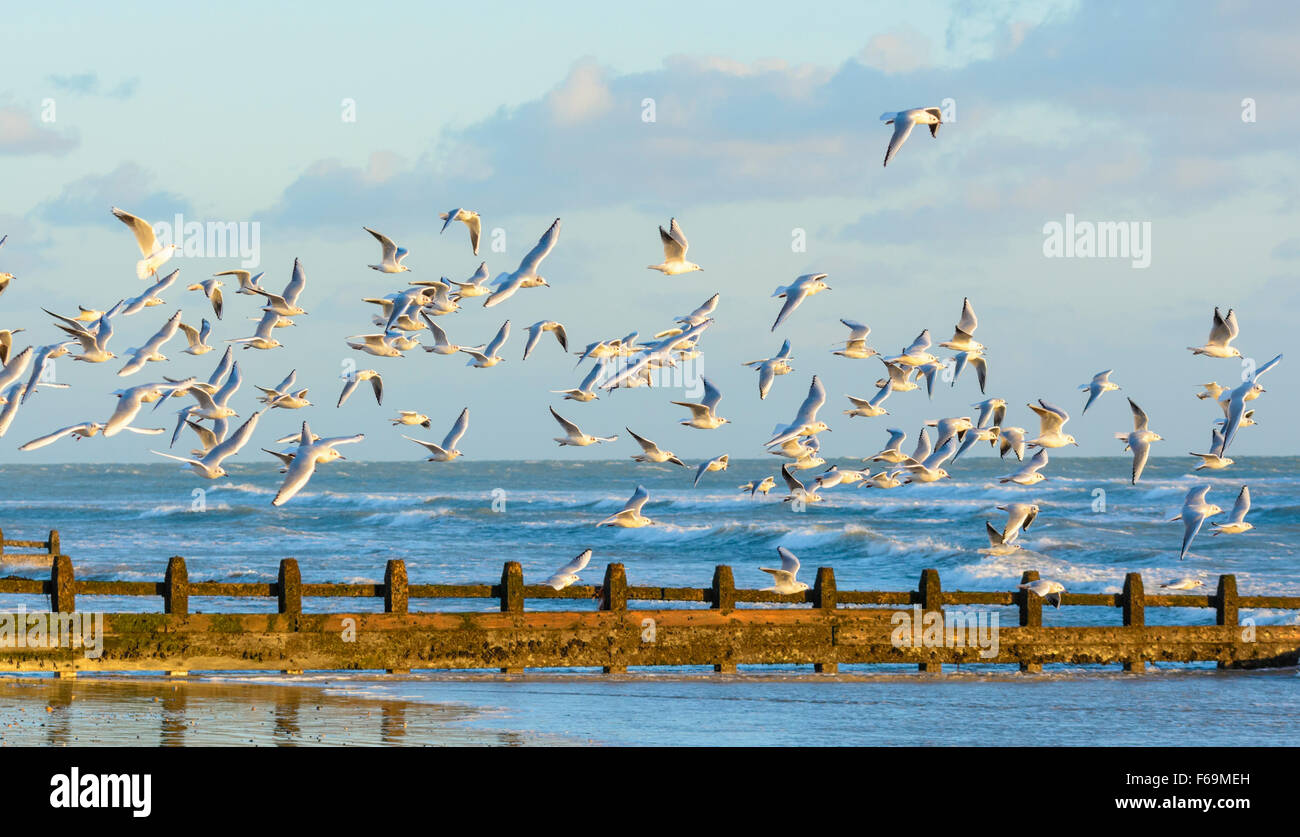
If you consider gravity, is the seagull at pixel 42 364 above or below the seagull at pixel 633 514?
above

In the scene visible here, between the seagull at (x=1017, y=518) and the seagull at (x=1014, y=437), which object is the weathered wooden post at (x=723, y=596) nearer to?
the seagull at (x=1017, y=518)

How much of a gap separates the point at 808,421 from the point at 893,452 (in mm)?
1912

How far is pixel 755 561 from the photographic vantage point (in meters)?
47.3

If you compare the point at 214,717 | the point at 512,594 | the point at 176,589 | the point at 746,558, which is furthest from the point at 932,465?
the point at 746,558

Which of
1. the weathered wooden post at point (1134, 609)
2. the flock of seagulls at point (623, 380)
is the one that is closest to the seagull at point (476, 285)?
the flock of seagulls at point (623, 380)

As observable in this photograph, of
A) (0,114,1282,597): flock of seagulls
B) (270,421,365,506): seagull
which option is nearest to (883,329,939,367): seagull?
(0,114,1282,597): flock of seagulls

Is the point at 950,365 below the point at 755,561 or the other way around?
the other way around

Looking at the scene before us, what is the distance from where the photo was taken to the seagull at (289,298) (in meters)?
20.9

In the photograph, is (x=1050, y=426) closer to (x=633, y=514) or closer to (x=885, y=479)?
(x=885, y=479)

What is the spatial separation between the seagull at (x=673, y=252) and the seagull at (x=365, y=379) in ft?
15.7

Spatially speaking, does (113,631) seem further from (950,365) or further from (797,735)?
(950,365)

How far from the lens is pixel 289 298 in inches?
833
